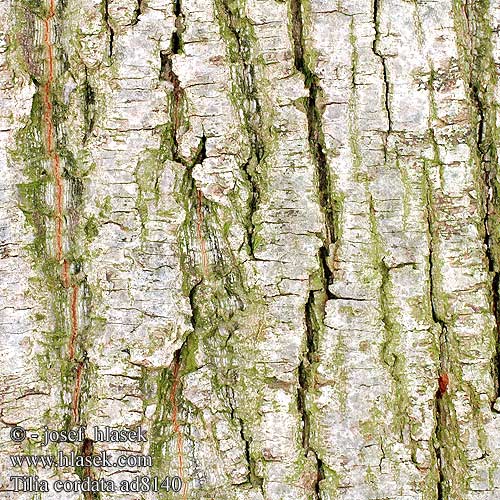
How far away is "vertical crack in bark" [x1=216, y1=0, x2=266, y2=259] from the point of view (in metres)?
1.48

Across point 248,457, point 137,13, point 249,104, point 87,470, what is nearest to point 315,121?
point 249,104

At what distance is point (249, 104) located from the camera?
4.87ft

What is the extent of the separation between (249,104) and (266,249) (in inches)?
12.6

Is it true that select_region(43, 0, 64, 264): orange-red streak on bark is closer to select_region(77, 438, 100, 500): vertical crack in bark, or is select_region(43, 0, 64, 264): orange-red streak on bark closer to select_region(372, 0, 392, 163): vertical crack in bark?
select_region(77, 438, 100, 500): vertical crack in bark

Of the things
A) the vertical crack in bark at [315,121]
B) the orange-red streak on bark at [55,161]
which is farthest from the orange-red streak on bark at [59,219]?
the vertical crack in bark at [315,121]

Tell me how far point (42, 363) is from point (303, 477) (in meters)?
0.63

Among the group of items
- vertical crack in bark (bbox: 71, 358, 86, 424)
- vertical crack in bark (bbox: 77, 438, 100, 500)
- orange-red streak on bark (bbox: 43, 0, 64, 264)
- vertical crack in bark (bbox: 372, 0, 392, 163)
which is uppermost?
vertical crack in bark (bbox: 372, 0, 392, 163)

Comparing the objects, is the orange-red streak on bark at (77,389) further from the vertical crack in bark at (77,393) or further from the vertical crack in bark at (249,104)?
the vertical crack in bark at (249,104)

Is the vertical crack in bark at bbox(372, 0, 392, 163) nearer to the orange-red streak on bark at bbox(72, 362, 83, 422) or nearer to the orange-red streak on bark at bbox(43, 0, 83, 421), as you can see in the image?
the orange-red streak on bark at bbox(43, 0, 83, 421)

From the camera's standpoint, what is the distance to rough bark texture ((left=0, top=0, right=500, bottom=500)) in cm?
147

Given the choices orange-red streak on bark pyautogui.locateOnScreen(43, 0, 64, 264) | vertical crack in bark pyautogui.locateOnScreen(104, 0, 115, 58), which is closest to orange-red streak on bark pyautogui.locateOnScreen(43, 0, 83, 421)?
orange-red streak on bark pyautogui.locateOnScreen(43, 0, 64, 264)

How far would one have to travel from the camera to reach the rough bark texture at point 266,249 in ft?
4.83

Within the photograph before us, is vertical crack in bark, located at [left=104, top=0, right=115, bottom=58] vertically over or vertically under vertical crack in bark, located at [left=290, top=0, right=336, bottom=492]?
over

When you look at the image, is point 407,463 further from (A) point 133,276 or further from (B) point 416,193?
(A) point 133,276
